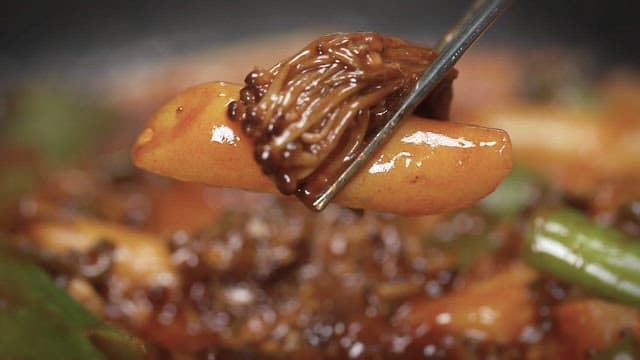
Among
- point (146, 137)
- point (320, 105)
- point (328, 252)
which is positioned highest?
point (320, 105)

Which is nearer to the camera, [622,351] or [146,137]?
[146,137]

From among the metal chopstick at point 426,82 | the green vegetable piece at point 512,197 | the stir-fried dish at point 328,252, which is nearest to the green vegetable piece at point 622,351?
the stir-fried dish at point 328,252

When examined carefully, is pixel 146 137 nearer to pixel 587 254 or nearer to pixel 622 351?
pixel 587 254

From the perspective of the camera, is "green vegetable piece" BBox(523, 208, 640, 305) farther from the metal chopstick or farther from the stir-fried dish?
the metal chopstick

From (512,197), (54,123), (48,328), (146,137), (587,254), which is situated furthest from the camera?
(54,123)

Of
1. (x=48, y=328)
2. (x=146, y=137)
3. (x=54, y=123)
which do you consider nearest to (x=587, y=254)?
(x=146, y=137)

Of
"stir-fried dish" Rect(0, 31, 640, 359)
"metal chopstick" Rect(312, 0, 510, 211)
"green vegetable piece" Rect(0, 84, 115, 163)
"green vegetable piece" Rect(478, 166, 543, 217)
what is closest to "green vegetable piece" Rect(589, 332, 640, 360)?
"stir-fried dish" Rect(0, 31, 640, 359)
